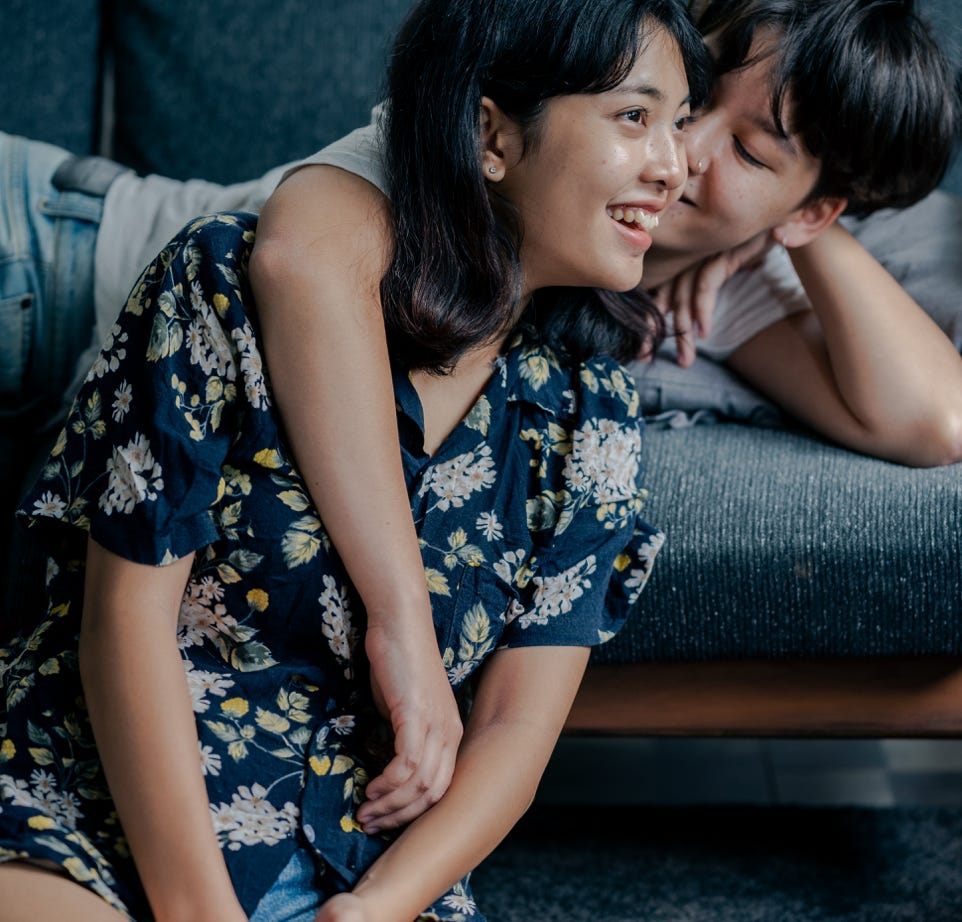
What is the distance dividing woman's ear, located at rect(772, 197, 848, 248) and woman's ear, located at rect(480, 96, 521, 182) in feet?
1.48

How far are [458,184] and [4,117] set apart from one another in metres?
1.01

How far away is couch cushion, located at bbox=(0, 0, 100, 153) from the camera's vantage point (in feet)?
5.63

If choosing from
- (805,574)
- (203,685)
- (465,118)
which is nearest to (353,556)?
(203,685)

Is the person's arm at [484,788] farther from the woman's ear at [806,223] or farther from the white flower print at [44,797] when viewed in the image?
the woman's ear at [806,223]

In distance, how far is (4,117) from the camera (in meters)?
1.73

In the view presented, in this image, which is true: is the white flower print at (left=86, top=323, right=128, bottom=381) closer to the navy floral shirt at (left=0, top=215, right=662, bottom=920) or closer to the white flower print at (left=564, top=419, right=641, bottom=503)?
the navy floral shirt at (left=0, top=215, right=662, bottom=920)

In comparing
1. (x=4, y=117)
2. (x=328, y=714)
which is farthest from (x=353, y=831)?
(x=4, y=117)

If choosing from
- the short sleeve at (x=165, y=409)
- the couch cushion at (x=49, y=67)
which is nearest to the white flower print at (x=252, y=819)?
the short sleeve at (x=165, y=409)

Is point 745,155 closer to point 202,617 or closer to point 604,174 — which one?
point 604,174

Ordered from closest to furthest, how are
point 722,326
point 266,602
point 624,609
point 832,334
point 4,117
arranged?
1. point 266,602
2. point 624,609
3. point 832,334
4. point 722,326
5. point 4,117

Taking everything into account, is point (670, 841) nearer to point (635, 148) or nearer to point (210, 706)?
point (210, 706)

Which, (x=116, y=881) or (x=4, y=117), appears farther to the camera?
(x=4, y=117)

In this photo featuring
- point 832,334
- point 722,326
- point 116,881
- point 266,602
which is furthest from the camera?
point 722,326

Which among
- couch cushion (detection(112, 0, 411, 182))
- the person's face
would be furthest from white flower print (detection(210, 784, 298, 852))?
couch cushion (detection(112, 0, 411, 182))
